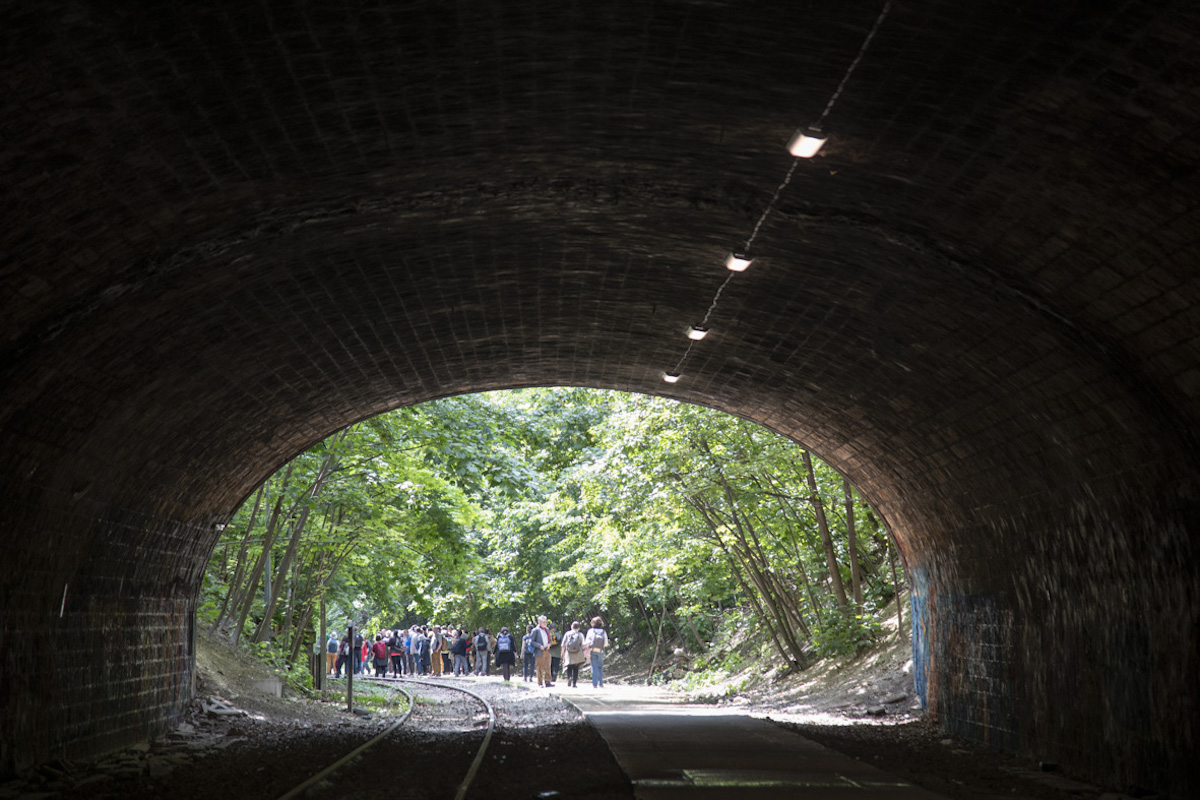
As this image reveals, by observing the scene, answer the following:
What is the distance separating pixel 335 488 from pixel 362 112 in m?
14.0

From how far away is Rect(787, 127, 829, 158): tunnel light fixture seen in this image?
6.58m

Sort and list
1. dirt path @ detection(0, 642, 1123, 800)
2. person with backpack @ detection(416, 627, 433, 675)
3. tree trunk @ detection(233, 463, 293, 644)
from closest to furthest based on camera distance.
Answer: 1. dirt path @ detection(0, 642, 1123, 800)
2. tree trunk @ detection(233, 463, 293, 644)
3. person with backpack @ detection(416, 627, 433, 675)

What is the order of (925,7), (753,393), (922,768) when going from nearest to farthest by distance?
1. (925,7)
2. (922,768)
3. (753,393)

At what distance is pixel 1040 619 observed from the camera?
36.1 feet

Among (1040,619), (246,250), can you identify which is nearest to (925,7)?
(246,250)

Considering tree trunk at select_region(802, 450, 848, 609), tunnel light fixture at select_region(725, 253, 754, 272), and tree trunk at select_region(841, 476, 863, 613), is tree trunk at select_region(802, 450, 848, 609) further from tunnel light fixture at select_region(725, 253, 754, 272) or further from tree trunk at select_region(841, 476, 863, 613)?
tunnel light fixture at select_region(725, 253, 754, 272)

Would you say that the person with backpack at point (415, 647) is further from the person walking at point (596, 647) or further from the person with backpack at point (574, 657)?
the person walking at point (596, 647)

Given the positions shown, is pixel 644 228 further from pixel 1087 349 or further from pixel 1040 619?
pixel 1040 619

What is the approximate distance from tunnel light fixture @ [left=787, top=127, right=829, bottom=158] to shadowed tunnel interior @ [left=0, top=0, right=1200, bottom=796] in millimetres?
125

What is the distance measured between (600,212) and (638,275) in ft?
5.73

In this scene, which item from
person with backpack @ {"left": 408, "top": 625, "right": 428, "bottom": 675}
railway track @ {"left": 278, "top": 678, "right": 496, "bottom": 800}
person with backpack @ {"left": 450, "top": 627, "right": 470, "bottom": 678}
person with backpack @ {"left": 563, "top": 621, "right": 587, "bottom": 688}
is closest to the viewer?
railway track @ {"left": 278, "top": 678, "right": 496, "bottom": 800}

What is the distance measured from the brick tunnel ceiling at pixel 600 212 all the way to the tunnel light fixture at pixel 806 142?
11 cm

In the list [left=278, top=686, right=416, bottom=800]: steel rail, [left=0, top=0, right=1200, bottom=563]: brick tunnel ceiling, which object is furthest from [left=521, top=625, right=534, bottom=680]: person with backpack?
[left=0, top=0, right=1200, bottom=563]: brick tunnel ceiling

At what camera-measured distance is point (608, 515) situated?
960 inches
